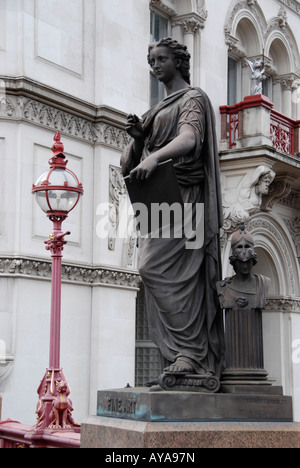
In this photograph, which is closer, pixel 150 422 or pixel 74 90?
pixel 150 422

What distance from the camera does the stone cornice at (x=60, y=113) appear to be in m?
13.9

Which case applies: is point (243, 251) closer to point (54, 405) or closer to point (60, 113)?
point (54, 405)

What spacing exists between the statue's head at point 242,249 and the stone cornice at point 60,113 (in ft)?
27.2

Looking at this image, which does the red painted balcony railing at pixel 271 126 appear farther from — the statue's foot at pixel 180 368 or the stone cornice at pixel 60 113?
the statue's foot at pixel 180 368

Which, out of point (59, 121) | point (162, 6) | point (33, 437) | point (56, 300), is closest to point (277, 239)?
point (162, 6)

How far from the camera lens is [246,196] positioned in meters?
18.3

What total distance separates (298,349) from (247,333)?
16548 mm

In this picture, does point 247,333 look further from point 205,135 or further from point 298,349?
point 298,349

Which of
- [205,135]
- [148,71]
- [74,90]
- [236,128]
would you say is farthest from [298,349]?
[205,135]

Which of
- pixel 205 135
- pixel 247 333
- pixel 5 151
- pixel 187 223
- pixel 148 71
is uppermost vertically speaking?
pixel 148 71

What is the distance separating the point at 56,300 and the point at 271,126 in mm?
10481

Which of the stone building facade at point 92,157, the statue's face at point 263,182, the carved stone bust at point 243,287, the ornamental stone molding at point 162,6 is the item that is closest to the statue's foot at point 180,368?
the carved stone bust at point 243,287

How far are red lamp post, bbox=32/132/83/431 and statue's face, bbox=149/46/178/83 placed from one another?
4.00 m

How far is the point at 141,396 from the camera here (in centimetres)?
556
